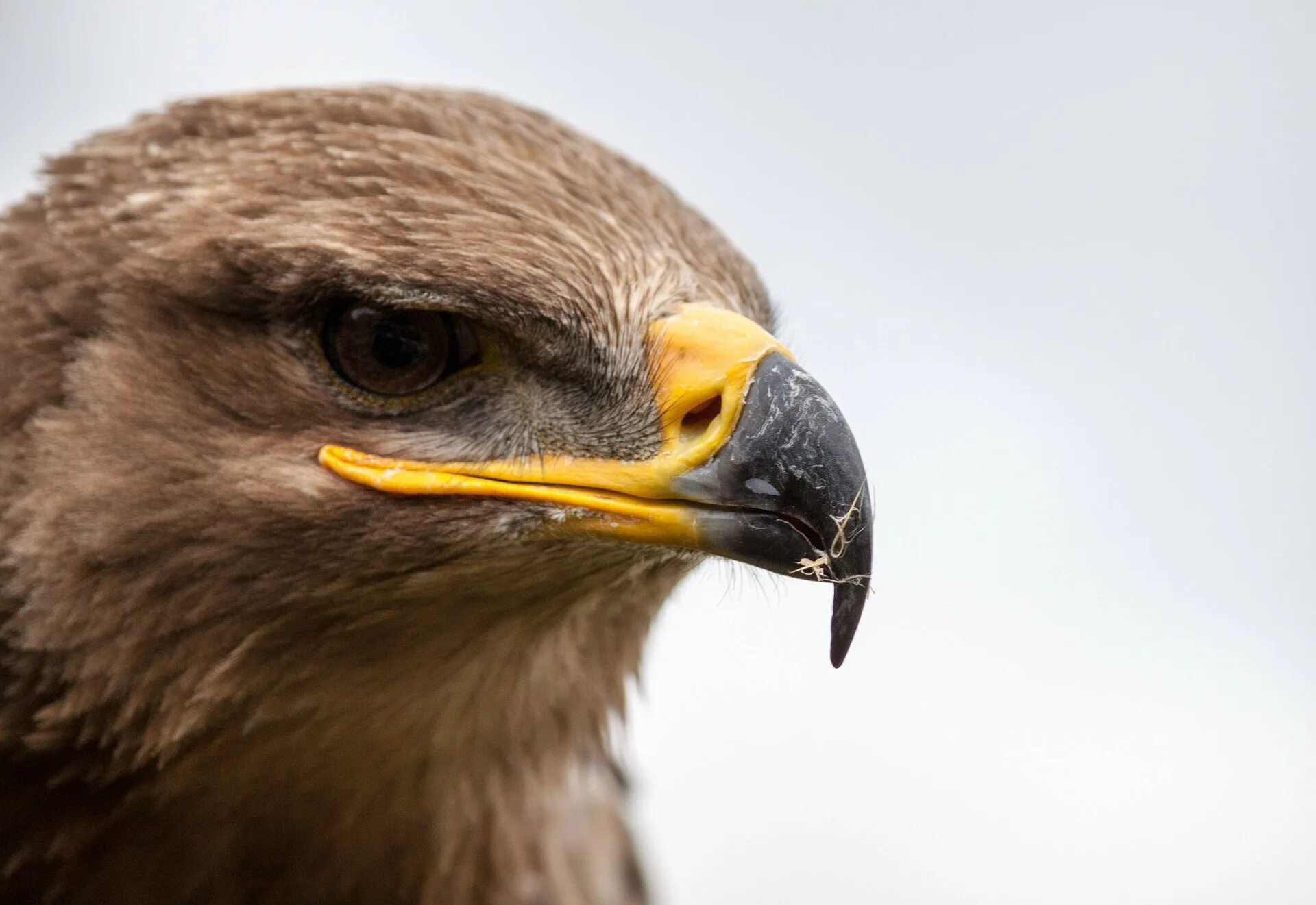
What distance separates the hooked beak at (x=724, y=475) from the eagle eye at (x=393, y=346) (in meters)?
0.16

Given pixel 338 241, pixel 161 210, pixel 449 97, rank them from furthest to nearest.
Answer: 1. pixel 449 97
2. pixel 161 210
3. pixel 338 241

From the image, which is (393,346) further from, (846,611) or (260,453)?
(846,611)

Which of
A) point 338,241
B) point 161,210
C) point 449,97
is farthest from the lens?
point 449,97

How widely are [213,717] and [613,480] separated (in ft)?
3.03

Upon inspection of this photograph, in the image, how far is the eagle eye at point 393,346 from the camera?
2.62m

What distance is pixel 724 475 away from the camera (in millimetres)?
2465

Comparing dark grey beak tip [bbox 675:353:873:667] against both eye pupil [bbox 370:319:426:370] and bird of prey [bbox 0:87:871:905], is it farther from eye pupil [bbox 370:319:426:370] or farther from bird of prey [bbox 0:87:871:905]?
eye pupil [bbox 370:319:426:370]

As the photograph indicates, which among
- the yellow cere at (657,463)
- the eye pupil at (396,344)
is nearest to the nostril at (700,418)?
the yellow cere at (657,463)

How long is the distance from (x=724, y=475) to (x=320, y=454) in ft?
2.54

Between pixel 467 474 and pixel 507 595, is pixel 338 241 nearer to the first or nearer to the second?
pixel 467 474

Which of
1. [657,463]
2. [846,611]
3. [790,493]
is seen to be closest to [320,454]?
[657,463]

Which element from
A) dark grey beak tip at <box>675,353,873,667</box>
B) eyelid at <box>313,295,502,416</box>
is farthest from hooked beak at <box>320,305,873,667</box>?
eyelid at <box>313,295,502,416</box>

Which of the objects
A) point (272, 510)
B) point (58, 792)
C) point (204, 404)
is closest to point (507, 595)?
point (272, 510)

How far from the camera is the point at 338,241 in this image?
257cm
